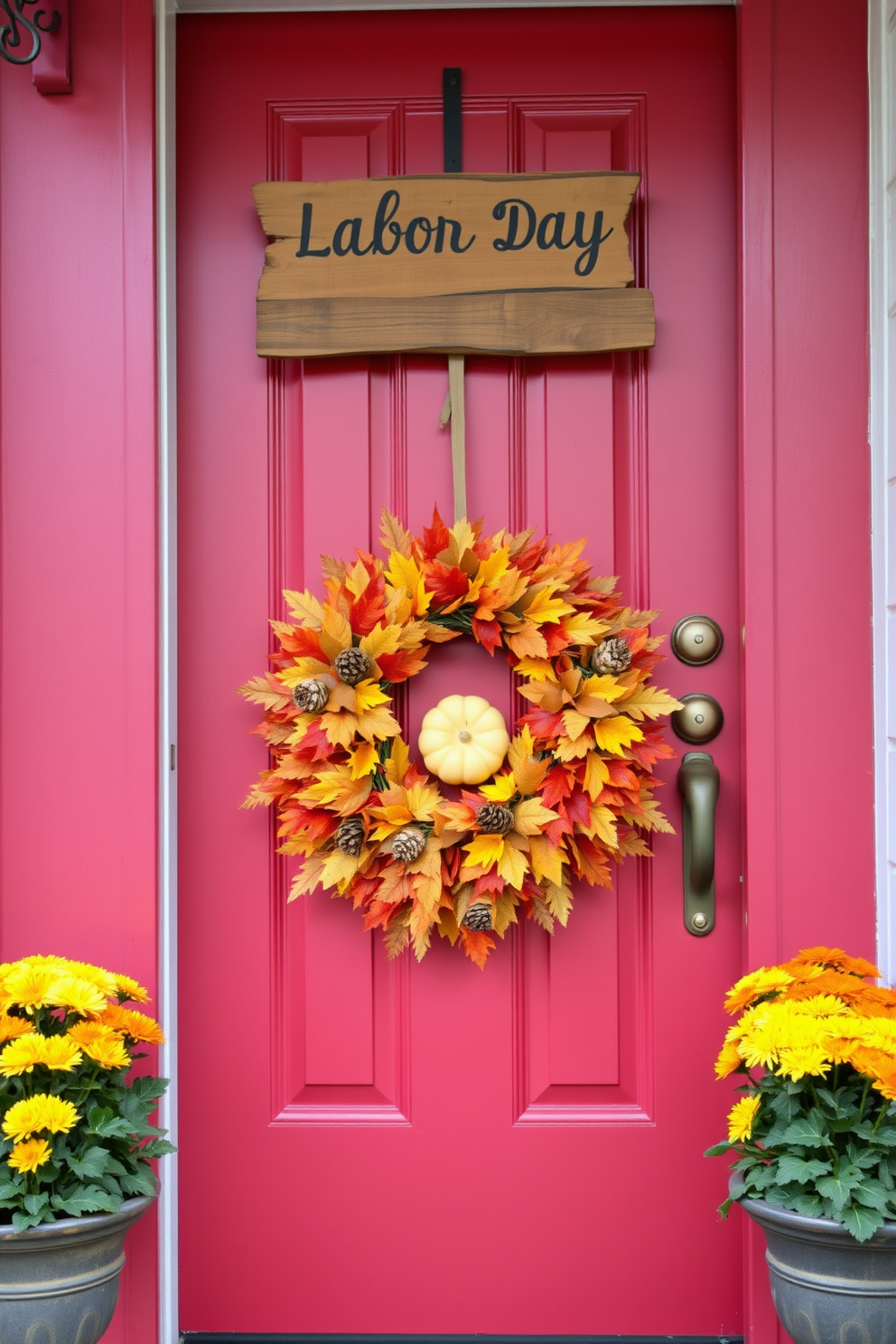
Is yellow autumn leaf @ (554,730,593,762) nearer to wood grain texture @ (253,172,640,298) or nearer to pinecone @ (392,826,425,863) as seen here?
pinecone @ (392,826,425,863)

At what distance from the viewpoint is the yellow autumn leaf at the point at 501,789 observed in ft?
5.28

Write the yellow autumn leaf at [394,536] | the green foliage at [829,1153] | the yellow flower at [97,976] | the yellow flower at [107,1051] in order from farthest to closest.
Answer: the yellow autumn leaf at [394,536]
the yellow flower at [97,976]
the yellow flower at [107,1051]
the green foliage at [829,1153]

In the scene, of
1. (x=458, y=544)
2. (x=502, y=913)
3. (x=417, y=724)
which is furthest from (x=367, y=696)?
(x=502, y=913)

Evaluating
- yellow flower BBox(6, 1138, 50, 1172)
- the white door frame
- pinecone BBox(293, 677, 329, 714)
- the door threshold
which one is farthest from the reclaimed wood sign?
the door threshold

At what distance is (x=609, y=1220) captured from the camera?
172 cm

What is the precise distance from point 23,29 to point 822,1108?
6.10 ft

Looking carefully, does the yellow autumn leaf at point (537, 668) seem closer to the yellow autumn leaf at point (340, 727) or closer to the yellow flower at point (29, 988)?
the yellow autumn leaf at point (340, 727)

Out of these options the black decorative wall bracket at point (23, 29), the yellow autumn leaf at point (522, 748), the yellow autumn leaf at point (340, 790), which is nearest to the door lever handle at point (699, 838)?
the yellow autumn leaf at point (522, 748)

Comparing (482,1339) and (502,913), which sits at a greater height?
(502,913)

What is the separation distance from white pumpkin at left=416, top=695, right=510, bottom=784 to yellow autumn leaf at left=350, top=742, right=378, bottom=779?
9 centimetres

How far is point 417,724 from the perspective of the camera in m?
1.74

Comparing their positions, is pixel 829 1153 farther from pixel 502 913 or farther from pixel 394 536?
pixel 394 536

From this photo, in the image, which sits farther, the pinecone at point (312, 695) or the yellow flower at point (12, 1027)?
the pinecone at point (312, 695)

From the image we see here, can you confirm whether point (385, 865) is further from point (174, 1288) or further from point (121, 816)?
point (174, 1288)
